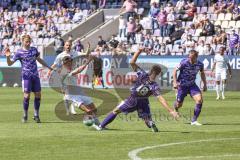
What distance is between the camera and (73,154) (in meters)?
13.1

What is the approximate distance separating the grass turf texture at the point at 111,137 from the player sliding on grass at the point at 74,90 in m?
0.46

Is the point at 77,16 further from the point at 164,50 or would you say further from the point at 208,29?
the point at 208,29

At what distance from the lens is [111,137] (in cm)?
1576

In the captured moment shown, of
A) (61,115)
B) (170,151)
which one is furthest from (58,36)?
(170,151)

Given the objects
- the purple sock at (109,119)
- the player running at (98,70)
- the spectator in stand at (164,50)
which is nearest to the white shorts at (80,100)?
the purple sock at (109,119)

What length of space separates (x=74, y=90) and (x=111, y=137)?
3.50m

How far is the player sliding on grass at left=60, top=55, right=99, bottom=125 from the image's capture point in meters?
18.0

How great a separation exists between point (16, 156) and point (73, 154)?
970mm

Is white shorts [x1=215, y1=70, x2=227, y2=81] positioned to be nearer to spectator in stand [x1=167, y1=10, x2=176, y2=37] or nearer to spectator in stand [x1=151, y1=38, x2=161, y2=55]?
spectator in stand [x1=151, y1=38, x2=161, y2=55]

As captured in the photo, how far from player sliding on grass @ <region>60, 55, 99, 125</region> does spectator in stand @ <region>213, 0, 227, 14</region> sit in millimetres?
22614

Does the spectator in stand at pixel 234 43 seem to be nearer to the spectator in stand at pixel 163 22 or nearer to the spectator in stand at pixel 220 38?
the spectator in stand at pixel 220 38

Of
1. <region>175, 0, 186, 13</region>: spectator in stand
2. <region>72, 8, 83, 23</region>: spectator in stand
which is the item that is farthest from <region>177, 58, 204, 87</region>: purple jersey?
<region>72, 8, 83, 23</region>: spectator in stand

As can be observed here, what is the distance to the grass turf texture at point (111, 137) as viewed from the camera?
43.4 ft

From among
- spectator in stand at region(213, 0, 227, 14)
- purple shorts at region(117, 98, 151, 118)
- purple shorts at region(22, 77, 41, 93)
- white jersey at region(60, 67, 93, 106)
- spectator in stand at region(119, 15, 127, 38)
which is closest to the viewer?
purple shorts at region(117, 98, 151, 118)
